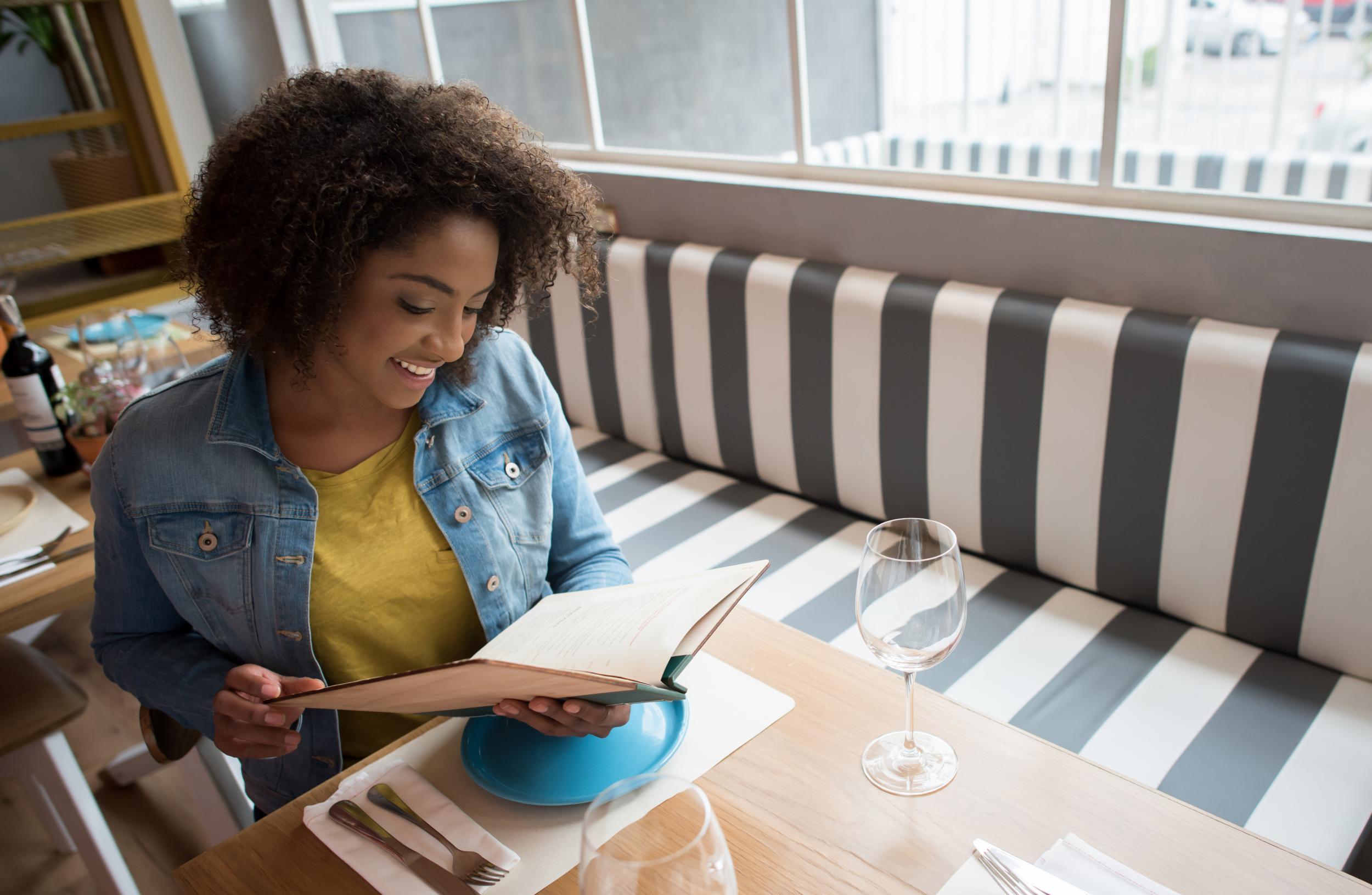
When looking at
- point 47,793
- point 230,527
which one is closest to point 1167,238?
point 230,527

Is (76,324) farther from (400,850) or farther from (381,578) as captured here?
(400,850)

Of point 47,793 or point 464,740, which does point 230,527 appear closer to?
point 464,740

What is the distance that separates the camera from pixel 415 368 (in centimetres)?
101

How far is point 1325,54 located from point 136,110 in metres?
3.98

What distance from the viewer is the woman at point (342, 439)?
3.11 ft

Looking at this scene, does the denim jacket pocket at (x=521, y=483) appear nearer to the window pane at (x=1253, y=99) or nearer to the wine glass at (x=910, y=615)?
the wine glass at (x=910, y=615)

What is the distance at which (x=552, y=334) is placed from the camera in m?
2.53

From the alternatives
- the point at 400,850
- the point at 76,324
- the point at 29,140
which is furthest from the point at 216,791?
the point at 29,140

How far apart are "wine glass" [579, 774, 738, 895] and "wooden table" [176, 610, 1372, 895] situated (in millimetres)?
224

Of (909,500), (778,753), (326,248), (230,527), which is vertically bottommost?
(909,500)

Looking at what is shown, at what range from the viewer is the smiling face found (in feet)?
3.14

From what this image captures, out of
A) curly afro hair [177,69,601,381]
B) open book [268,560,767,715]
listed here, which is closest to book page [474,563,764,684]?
open book [268,560,767,715]

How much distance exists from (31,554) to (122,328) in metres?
1.28

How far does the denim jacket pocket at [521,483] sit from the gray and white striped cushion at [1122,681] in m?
0.48
